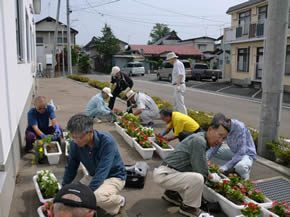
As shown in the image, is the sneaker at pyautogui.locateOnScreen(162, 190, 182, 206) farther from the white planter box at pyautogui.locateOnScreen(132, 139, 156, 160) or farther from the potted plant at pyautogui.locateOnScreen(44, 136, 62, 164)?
the potted plant at pyautogui.locateOnScreen(44, 136, 62, 164)

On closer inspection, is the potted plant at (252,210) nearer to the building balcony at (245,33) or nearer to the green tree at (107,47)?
the building balcony at (245,33)

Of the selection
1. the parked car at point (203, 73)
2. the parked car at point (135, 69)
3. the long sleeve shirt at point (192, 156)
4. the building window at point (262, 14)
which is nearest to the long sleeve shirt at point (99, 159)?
the long sleeve shirt at point (192, 156)

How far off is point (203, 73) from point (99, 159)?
2755cm

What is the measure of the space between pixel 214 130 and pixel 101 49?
5175 cm

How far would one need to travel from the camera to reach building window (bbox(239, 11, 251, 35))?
2595cm

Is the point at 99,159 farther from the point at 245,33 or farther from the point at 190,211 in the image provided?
the point at 245,33

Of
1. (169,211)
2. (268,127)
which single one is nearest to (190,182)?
(169,211)

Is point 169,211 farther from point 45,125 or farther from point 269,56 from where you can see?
point 269,56

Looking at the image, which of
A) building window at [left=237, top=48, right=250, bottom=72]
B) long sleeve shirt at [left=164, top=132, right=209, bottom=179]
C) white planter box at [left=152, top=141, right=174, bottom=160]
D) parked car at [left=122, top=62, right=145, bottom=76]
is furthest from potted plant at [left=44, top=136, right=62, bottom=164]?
parked car at [left=122, top=62, right=145, bottom=76]

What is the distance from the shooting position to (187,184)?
3740 mm

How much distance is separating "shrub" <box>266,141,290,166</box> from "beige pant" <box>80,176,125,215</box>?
344 cm

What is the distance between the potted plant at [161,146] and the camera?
19.2ft

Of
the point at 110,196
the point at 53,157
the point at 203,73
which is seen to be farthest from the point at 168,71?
the point at 110,196

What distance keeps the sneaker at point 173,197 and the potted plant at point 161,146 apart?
1.59 meters
